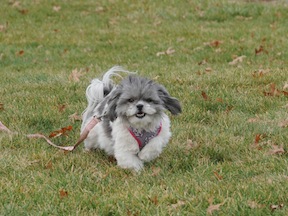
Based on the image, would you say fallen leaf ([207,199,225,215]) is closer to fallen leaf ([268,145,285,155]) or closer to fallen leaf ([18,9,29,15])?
fallen leaf ([268,145,285,155])

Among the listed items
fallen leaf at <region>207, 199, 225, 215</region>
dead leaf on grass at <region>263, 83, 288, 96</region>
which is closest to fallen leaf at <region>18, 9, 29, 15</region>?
dead leaf on grass at <region>263, 83, 288, 96</region>

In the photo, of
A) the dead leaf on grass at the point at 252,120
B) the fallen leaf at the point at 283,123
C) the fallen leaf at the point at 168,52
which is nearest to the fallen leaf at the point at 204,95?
the dead leaf on grass at the point at 252,120

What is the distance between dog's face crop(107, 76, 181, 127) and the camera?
17.4 feet

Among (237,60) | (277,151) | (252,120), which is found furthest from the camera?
(237,60)

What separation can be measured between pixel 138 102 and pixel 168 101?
408 mm

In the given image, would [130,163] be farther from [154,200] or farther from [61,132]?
[61,132]

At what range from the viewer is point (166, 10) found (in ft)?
50.6

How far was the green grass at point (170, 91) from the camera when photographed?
479cm

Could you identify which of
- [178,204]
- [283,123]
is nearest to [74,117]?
[283,123]

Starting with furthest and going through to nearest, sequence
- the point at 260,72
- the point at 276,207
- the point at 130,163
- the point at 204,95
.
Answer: the point at 260,72 < the point at 204,95 < the point at 130,163 < the point at 276,207

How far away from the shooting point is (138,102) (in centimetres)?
529

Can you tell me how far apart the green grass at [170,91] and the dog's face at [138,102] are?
1.69 ft

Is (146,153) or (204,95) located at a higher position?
(146,153)

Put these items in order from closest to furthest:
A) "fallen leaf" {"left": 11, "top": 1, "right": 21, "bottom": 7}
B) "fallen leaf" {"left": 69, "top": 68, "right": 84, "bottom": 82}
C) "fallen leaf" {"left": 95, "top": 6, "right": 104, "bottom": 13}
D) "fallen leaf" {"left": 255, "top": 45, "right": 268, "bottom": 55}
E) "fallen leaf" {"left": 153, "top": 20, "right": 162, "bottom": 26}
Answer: "fallen leaf" {"left": 69, "top": 68, "right": 84, "bottom": 82} → "fallen leaf" {"left": 255, "top": 45, "right": 268, "bottom": 55} → "fallen leaf" {"left": 153, "top": 20, "right": 162, "bottom": 26} → "fallen leaf" {"left": 95, "top": 6, "right": 104, "bottom": 13} → "fallen leaf" {"left": 11, "top": 1, "right": 21, "bottom": 7}
